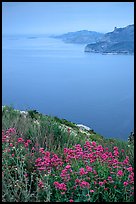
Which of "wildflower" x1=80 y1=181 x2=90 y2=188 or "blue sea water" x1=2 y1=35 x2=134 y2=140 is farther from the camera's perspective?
"blue sea water" x1=2 y1=35 x2=134 y2=140

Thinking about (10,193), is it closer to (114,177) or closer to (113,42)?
(114,177)

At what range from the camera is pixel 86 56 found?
610ft

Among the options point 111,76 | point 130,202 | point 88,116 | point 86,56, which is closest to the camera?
point 130,202

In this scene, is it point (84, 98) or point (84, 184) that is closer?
point (84, 184)

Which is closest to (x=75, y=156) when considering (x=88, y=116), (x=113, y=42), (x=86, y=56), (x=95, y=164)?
(x=95, y=164)

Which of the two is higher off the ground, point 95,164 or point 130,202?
point 95,164

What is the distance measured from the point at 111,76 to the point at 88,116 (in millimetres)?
64538

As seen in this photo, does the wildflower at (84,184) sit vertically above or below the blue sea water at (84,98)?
below

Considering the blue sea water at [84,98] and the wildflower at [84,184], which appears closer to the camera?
the wildflower at [84,184]

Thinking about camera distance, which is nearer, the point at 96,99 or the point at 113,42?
the point at 96,99

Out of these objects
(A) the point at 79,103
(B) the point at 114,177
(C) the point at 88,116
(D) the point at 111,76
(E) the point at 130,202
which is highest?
(D) the point at 111,76

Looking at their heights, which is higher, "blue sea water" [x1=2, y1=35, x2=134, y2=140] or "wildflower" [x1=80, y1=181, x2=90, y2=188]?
"blue sea water" [x1=2, y1=35, x2=134, y2=140]

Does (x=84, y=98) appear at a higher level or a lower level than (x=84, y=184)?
higher

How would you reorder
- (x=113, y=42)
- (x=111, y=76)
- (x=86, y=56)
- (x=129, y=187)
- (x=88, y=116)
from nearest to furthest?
(x=129, y=187)
(x=88, y=116)
(x=111, y=76)
(x=113, y=42)
(x=86, y=56)
